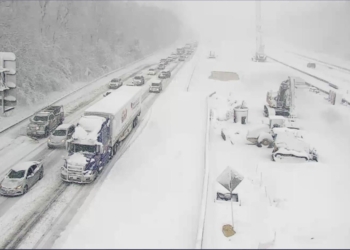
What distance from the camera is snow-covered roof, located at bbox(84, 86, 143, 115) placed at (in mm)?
25047

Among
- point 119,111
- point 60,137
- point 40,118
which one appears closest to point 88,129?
point 119,111

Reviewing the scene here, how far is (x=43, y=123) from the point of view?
1209 inches

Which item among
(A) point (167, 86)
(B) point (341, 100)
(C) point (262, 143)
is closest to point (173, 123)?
(C) point (262, 143)

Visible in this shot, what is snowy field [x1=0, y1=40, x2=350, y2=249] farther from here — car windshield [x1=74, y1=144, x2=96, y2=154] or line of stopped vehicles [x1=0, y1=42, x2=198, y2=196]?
car windshield [x1=74, y1=144, x2=96, y2=154]

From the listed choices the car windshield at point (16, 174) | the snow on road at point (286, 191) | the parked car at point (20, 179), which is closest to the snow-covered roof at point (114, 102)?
the parked car at point (20, 179)

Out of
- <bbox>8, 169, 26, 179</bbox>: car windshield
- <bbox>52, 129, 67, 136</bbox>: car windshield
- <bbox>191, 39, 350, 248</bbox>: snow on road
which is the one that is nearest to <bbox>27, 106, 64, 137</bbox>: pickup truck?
<bbox>52, 129, 67, 136</bbox>: car windshield

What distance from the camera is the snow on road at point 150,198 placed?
1611cm

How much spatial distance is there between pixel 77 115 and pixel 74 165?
51.9ft

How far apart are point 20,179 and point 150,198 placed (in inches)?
296

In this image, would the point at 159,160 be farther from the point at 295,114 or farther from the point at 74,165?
the point at 295,114

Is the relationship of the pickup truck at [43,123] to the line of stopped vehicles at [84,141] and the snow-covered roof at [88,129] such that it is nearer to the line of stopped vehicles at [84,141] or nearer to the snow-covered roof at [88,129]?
the line of stopped vehicles at [84,141]

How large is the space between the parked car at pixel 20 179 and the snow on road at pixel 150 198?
397cm

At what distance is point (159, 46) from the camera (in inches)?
4626

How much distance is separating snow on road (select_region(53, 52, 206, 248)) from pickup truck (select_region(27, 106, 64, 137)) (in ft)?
25.2
